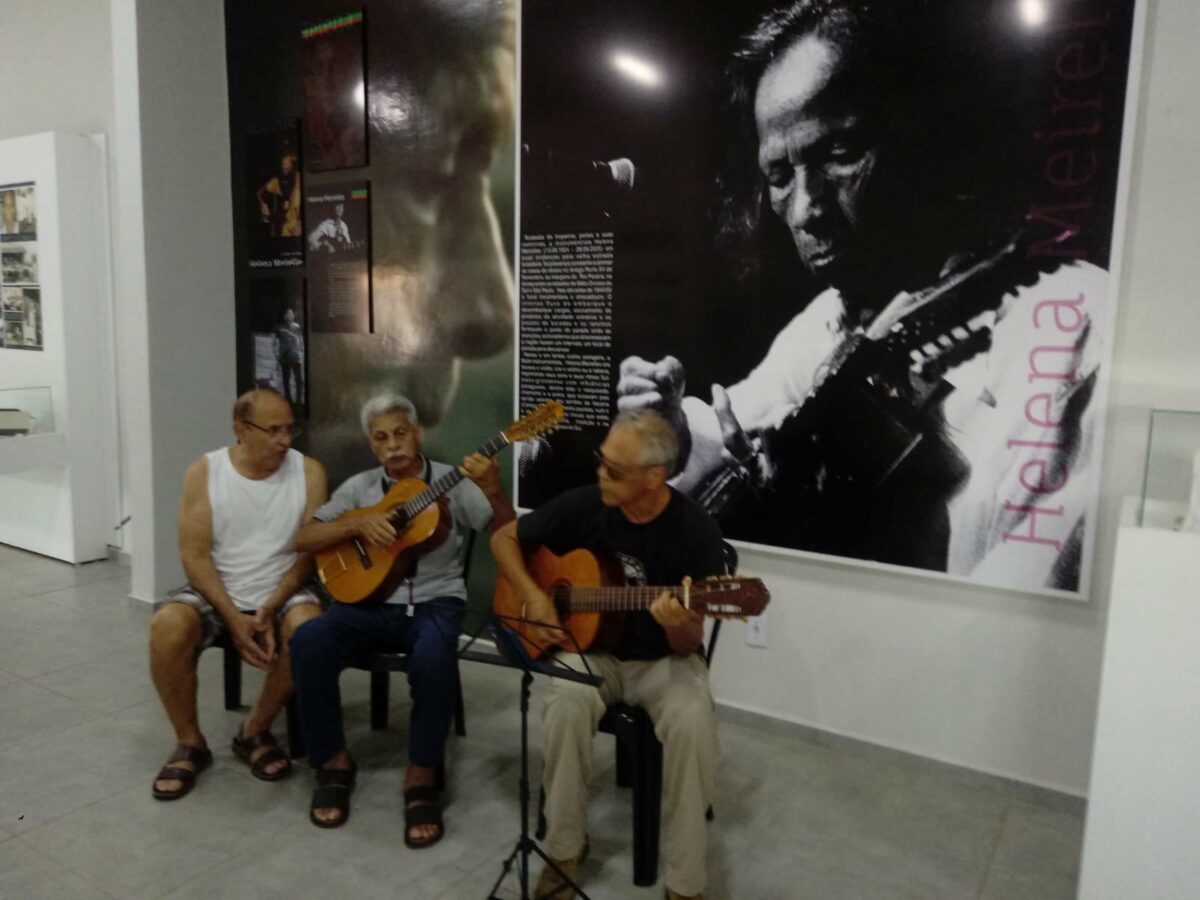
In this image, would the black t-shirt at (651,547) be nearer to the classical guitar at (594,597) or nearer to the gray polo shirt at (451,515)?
the classical guitar at (594,597)

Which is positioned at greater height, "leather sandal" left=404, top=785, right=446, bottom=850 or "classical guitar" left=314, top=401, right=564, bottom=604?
"classical guitar" left=314, top=401, right=564, bottom=604

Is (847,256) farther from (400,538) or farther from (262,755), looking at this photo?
(262,755)

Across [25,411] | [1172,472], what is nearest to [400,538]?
[1172,472]

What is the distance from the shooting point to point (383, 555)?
102 inches

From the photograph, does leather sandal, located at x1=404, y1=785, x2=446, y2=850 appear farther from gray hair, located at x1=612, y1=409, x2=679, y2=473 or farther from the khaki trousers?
gray hair, located at x1=612, y1=409, x2=679, y2=473

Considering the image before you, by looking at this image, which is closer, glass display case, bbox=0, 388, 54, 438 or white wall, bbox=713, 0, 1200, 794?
white wall, bbox=713, 0, 1200, 794

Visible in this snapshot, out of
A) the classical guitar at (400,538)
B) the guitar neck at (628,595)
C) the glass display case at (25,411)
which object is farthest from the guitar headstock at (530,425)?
the glass display case at (25,411)

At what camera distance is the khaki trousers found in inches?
76.5

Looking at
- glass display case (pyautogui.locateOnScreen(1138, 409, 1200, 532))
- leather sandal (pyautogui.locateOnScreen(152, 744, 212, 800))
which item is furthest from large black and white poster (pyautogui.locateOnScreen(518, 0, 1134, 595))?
leather sandal (pyautogui.locateOnScreen(152, 744, 212, 800))

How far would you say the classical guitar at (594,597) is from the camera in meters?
1.93

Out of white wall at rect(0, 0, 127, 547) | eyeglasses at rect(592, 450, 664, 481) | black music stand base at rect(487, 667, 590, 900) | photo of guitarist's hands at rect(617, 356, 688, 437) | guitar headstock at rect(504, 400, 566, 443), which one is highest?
Answer: white wall at rect(0, 0, 127, 547)

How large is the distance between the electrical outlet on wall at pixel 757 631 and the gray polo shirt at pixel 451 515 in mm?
939

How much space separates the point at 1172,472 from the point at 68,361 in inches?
189

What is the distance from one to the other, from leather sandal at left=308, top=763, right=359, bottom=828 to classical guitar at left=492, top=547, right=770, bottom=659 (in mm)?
663
